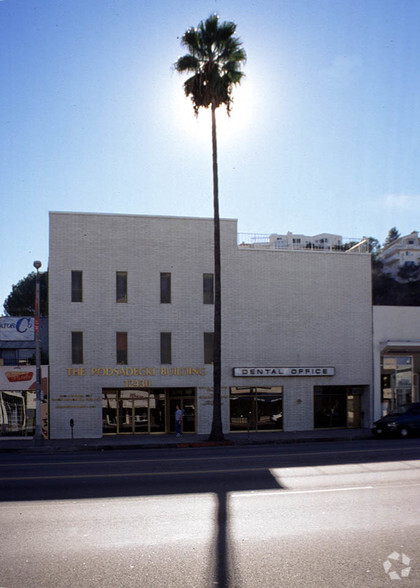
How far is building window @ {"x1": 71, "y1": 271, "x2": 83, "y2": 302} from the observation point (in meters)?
31.4

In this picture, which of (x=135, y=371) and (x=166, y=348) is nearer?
(x=135, y=371)

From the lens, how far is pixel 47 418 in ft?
101

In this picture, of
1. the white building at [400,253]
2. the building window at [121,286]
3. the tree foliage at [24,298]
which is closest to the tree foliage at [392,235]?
the white building at [400,253]

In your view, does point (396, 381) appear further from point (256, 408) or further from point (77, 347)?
point (77, 347)

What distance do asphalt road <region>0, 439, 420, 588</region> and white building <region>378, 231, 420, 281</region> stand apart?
103 meters

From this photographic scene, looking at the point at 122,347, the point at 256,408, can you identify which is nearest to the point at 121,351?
the point at 122,347

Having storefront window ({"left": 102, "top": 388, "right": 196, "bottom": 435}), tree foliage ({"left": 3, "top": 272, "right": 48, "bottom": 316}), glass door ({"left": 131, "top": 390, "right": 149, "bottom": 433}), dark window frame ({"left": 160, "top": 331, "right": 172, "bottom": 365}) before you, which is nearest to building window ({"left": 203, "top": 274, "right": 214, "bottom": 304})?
dark window frame ({"left": 160, "top": 331, "right": 172, "bottom": 365})

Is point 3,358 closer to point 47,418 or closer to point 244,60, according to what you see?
point 47,418

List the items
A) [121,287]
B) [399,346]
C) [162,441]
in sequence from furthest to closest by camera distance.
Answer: [399,346], [121,287], [162,441]

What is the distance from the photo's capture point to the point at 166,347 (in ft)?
105

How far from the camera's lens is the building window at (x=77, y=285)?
31406 millimetres

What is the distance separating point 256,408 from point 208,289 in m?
6.64

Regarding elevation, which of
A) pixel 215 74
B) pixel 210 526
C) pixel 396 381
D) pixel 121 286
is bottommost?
pixel 210 526

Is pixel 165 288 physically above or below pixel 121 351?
above
